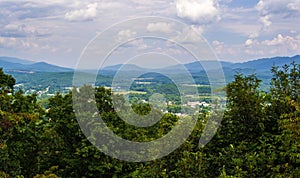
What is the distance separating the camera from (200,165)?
36.6 feet

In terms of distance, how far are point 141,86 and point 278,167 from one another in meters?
9.08

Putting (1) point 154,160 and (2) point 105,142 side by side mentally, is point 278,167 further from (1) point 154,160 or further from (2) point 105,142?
(2) point 105,142

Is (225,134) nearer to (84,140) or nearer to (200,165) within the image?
(200,165)

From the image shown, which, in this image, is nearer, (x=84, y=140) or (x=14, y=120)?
(x=14, y=120)

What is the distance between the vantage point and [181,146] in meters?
12.3

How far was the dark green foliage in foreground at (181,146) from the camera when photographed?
37.3ft

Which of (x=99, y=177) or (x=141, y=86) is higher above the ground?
(x=141, y=86)

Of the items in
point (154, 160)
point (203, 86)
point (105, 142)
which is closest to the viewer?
point (154, 160)

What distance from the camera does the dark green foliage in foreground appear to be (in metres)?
11.4

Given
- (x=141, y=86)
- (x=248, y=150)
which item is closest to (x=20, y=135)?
(x=141, y=86)

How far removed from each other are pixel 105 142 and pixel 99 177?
1783mm

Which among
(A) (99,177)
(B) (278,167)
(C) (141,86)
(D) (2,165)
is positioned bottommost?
(A) (99,177)

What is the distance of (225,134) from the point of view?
14461mm

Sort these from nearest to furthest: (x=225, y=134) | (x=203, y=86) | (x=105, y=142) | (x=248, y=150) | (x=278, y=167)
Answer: (x=278, y=167), (x=248, y=150), (x=225, y=134), (x=203, y=86), (x=105, y=142)
